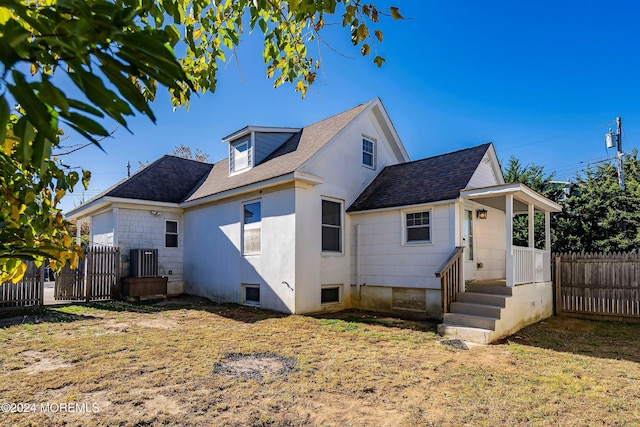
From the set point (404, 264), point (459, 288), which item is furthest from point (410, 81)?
point (459, 288)

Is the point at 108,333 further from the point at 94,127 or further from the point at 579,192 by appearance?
the point at 579,192

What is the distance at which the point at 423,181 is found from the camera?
10.8 meters

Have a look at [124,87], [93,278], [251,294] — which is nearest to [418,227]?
[251,294]

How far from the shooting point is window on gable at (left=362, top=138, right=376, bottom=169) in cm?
1255

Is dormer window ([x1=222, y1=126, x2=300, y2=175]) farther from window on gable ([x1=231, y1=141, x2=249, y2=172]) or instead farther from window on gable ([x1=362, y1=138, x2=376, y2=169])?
window on gable ([x1=362, y1=138, x2=376, y2=169])

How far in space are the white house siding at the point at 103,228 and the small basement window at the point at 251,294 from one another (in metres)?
5.45

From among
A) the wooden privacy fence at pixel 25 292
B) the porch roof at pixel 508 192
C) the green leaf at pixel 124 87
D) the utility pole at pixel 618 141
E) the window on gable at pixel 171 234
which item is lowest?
the wooden privacy fence at pixel 25 292

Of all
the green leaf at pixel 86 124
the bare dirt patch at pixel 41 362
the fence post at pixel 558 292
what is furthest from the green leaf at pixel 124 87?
the fence post at pixel 558 292

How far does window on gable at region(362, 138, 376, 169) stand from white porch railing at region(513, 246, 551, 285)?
5470mm

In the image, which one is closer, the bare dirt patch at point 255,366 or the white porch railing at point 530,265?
the bare dirt patch at point 255,366

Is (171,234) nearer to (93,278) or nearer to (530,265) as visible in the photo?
(93,278)

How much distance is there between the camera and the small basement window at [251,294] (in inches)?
447

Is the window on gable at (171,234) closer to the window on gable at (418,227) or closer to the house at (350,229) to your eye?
the house at (350,229)

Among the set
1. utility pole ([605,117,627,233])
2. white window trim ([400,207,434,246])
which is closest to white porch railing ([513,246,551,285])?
white window trim ([400,207,434,246])
